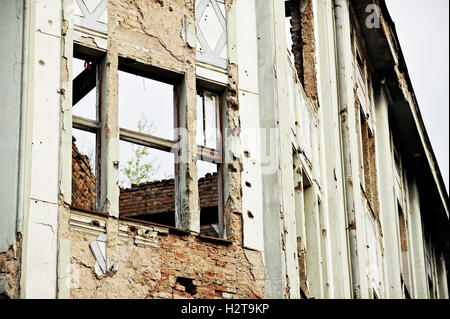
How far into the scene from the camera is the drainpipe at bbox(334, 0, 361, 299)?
55.4 feet

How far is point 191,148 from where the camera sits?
41.9 ft

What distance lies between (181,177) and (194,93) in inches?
39.9

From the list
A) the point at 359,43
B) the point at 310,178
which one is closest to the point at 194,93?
the point at 310,178

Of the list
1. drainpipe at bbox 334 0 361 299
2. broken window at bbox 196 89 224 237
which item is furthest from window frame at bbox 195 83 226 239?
drainpipe at bbox 334 0 361 299

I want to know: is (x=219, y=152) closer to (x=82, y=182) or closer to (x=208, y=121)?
(x=208, y=121)

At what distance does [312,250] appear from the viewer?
51.8 ft

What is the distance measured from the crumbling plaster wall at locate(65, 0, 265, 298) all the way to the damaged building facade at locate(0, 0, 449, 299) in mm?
16

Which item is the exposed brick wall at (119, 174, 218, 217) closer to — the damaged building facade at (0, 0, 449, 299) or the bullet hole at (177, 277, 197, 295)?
the damaged building facade at (0, 0, 449, 299)

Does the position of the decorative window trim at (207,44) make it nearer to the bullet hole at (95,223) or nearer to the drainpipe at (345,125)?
the bullet hole at (95,223)

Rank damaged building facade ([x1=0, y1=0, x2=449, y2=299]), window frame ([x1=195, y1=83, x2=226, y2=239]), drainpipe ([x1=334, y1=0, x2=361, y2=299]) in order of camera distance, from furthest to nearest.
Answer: drainpipe ([x1=334, y1=0, x2=361, y2=299])
window frame ([x1=195, y1=83, x2=226, y2=239])
damaged building facade ([x1=0, y1=0, x2=449, y2=299])

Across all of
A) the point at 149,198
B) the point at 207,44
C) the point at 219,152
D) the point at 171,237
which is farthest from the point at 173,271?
the point at 149,198

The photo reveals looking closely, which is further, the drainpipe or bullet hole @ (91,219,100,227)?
the drainpipe

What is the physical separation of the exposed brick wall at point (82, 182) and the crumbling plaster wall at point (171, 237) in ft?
18.7

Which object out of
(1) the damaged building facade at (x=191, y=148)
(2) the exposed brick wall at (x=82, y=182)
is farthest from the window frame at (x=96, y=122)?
(2) the exposed brick wall at (x=82, y=182)
